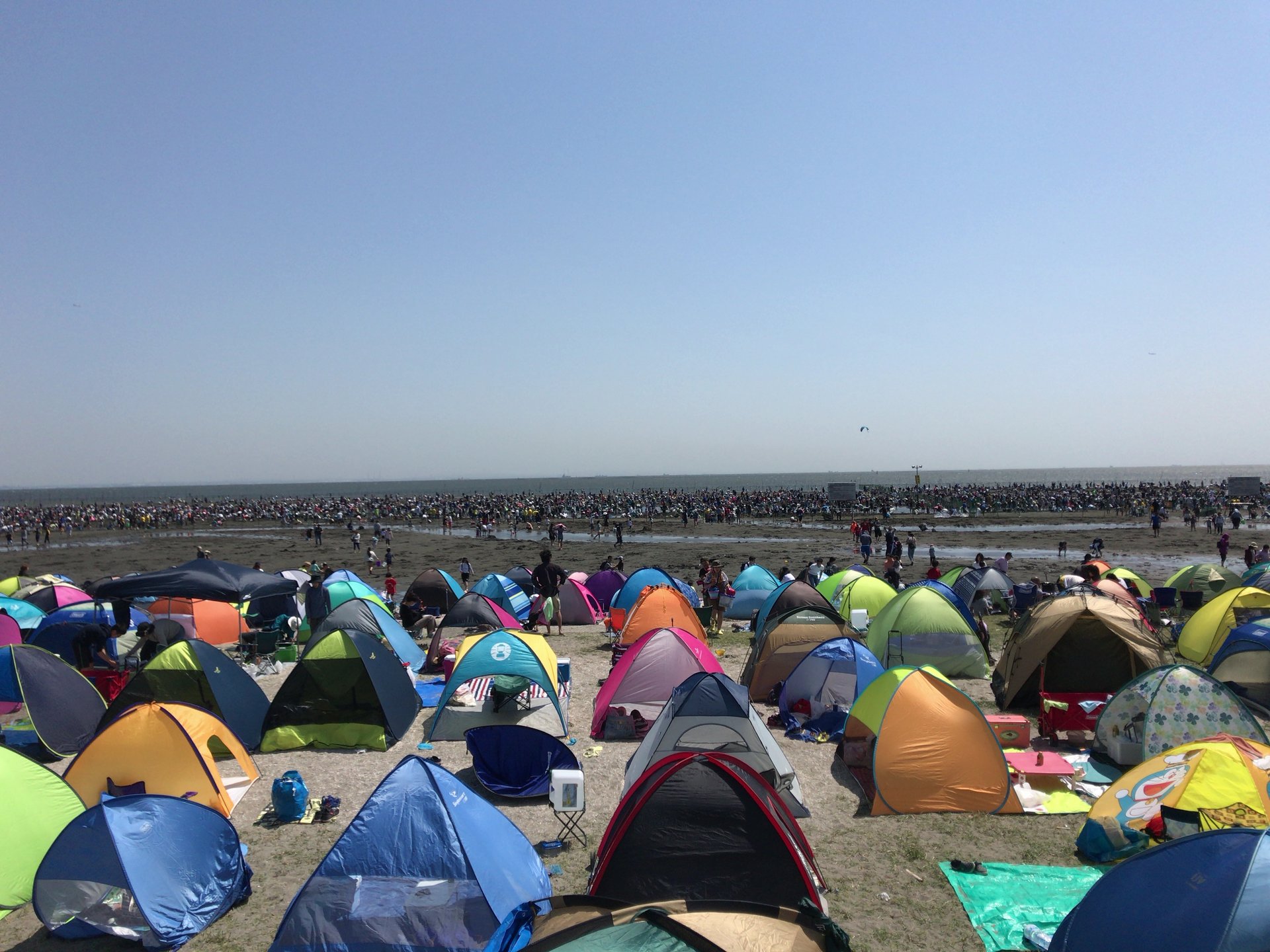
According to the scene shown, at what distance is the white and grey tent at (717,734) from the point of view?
28.0ft

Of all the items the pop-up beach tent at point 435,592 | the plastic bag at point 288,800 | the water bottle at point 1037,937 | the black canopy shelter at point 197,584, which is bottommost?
the water bottle at point 1037,937

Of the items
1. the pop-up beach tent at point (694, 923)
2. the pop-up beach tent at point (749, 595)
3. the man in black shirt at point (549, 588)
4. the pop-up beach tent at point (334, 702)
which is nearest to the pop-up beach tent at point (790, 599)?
the pop-up beach tent at point (749, 595)

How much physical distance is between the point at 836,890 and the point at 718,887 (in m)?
1.47

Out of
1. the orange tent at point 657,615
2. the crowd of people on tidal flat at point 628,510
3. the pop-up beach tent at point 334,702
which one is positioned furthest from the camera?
the crowd of people on tidal flat at point 628,510

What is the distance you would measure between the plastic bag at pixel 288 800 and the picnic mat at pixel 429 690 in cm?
391

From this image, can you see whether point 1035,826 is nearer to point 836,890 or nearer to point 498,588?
point 836,890

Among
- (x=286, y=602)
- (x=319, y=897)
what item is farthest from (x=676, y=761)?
(x=286, y=602)

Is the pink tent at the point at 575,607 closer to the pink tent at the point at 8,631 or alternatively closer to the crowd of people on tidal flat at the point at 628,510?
the pink tent at the point at 8,631

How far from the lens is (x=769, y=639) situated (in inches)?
521

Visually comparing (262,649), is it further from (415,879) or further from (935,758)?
(935,758)

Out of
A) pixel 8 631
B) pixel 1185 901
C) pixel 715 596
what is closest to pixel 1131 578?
pixel 715 596

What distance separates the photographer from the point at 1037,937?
19.4 ft

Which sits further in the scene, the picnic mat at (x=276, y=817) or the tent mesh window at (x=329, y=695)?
the tent mesh window at (x=329, y=695)

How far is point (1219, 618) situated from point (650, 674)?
10.8 m
